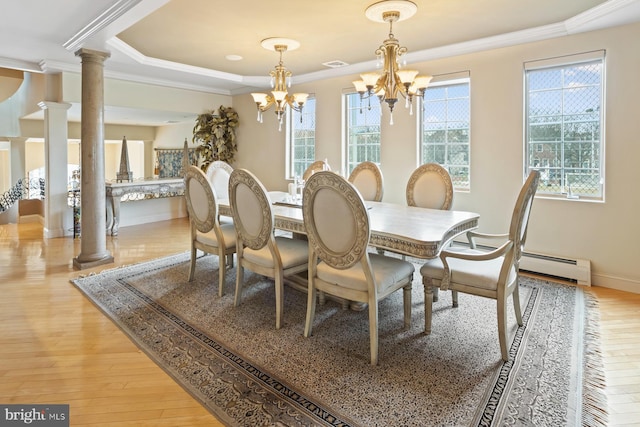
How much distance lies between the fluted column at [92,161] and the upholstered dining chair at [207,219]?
1455 mm

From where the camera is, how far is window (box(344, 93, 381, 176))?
539 cm

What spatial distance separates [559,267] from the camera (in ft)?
12.6

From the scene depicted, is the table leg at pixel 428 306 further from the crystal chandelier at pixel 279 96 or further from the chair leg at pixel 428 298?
the crystal chandelier at pixel 279 96

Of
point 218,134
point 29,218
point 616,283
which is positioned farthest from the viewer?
point 29,218

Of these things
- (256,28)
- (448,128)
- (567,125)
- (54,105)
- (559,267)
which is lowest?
(559,267)

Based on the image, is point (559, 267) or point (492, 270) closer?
point (492, 270)

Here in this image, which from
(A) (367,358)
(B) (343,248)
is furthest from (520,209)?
(A) (367,358)

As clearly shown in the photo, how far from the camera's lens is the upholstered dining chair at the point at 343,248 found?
A: 2182mm

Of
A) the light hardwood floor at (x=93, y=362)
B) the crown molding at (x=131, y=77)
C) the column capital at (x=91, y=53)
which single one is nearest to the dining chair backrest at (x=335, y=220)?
the light hardwood floor at (x=93, y=362)

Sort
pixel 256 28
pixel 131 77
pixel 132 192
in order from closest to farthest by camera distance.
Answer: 1. pixel 256 28
2. pixel 131 77
3. pixel 132 192

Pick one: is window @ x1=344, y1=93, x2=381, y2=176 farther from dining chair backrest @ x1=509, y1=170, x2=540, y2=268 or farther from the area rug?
dining chair backrest @ x1=509, y1=170, x2=540, y2=268

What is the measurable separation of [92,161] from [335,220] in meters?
3.29

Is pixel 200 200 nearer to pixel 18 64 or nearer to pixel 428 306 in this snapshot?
pixel 428 306

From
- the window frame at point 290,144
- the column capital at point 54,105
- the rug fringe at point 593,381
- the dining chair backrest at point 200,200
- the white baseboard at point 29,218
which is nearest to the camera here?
the rug fringe at point 593,381
